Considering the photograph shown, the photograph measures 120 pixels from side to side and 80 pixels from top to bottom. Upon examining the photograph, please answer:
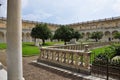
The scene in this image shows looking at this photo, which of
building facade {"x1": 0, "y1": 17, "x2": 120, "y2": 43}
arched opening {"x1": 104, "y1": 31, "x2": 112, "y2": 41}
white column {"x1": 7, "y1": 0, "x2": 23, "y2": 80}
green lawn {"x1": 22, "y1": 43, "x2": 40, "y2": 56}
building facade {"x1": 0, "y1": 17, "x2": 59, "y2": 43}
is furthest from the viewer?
arched opening {"x1": 104, "y1": 31, "x2": 112, "y2": 41}

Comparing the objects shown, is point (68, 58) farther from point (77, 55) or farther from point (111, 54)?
point (111, 54)

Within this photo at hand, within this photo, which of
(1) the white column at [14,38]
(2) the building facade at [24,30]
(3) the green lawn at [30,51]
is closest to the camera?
(1) the white column at [14,38]

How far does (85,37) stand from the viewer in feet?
232

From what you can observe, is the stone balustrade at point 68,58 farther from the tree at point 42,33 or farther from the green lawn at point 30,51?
the tree at point 42,33

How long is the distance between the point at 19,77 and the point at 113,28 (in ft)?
203

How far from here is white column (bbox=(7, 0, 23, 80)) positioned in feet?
13.6

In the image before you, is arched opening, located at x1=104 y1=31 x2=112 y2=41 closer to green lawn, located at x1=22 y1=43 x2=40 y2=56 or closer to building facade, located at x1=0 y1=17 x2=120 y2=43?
building facade, located at x1=0 y1=17 x2=120 y2=43

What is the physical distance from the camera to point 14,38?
13.7 ft

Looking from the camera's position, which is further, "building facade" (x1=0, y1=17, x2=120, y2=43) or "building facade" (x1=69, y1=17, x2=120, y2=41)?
"building facade" (x1=69, y1=17, x2=120, y2=41)

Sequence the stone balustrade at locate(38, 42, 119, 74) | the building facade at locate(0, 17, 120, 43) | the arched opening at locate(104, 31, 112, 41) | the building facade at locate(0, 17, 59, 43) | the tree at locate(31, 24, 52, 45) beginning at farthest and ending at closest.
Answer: the arched opening at locate(104, 31, 112, 41) < the building facade at locate(0, 17, 120, 43) < the building facade at locate(0, 17, 59, 43) < the tree at locate(31, 24, 52, 45) < the stone balustrade at locate(38, 42, 119, 74)

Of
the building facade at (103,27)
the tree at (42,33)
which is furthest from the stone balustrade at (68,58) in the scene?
the building facade at (103,27)

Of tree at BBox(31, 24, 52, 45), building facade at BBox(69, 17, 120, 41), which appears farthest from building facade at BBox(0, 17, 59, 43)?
tree at BBox(31, 24, 52, 45)

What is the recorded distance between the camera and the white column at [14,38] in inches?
164

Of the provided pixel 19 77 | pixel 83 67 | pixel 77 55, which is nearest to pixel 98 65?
pixel 83 67
